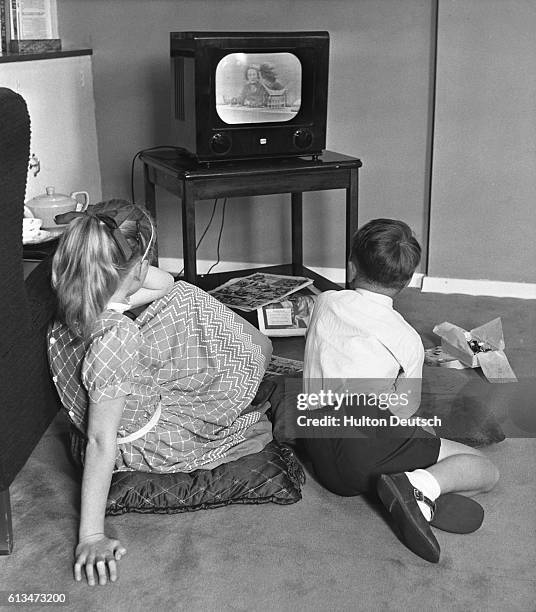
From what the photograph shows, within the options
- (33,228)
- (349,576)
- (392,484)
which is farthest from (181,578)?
(33,228)

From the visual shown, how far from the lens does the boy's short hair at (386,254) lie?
1641mm

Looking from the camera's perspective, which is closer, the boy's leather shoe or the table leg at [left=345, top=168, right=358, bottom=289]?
the boy's leather shoe

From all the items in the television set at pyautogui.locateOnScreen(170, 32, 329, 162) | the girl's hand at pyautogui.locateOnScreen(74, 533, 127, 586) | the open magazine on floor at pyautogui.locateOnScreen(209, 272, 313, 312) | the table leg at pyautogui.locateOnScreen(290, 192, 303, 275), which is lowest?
the girl's hand at pyautogui.locateOnScreen(74, 533, 127, 586)

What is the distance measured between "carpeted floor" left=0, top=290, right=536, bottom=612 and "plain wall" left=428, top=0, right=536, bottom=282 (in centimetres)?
112

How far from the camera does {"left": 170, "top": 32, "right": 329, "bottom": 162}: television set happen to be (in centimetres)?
230

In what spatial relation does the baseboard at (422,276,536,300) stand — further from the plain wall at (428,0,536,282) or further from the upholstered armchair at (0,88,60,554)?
the upholstered armchair at (0,88,60,554)

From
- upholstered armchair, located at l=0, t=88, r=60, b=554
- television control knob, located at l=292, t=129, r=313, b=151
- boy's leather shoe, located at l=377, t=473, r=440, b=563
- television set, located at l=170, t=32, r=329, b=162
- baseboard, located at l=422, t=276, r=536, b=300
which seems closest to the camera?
upholstered armchair, located at l=0, t=88, r=60, b=554

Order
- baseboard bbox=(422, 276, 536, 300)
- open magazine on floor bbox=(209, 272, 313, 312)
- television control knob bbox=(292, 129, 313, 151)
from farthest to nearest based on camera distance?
1. baseboard bbox=(422, 276, 536, 300)
2. open magazine on floor bbox=(209, 272, 313, 312)
3. television control knob bbox=(292, 129, 313, 151)

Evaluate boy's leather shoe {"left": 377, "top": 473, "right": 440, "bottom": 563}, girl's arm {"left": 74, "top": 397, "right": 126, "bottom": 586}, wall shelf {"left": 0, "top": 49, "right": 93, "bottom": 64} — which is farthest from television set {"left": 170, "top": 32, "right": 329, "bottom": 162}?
boy's leather shoe {"left": 377, "top": 473, "right": 440, "bottom": 563}

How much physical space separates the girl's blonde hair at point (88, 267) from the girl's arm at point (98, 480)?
0.15m

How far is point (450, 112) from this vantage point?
106 inches

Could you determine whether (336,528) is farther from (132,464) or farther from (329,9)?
(329,9)

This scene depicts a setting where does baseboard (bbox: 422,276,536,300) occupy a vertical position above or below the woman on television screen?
below

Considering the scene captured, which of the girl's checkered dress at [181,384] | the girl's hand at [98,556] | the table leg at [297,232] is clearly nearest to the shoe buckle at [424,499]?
the girl's checkered dress at [181,384]
